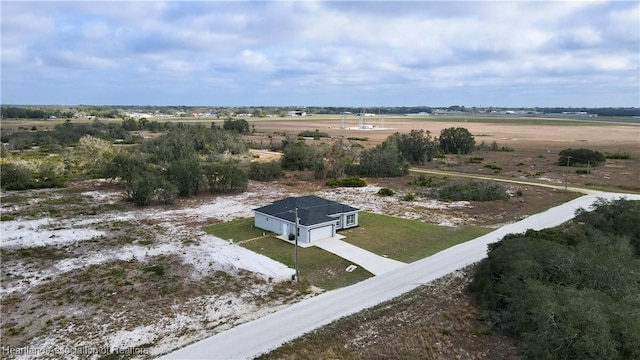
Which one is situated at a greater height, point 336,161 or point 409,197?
point 336,161

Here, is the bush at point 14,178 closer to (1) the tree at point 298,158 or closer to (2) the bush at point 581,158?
(1) the tree at point 298,158

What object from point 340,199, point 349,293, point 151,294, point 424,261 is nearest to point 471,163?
point 340,199

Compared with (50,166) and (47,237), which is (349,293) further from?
(50,166)

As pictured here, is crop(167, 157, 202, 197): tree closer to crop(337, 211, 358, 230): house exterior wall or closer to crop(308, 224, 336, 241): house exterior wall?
crop(337, 211, 358, 230): house exterior wall

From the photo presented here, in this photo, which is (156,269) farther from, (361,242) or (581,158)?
(581,158)

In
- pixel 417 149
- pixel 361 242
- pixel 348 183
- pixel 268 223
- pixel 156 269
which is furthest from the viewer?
pixel 417 149

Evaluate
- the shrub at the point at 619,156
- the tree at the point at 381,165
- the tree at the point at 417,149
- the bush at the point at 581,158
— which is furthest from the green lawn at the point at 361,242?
the shrub at the point at 619,156

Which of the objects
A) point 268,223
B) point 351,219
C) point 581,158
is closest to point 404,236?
point 351,219
